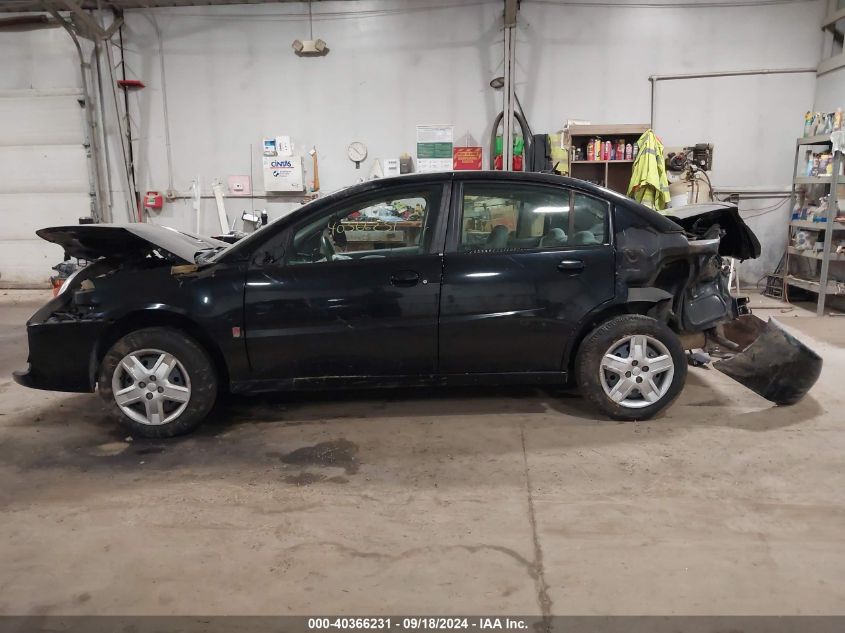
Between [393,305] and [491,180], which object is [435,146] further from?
[393,305]

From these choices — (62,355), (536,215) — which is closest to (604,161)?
(536,215)

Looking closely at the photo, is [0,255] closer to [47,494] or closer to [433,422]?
[47,494]

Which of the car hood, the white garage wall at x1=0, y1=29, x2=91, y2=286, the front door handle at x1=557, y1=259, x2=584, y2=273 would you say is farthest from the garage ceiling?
the front door handle at x1=557, y1=259, x2=584, y2=273

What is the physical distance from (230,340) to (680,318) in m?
2.82

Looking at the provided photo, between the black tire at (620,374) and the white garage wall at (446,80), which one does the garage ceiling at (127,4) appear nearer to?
the white garage wall at (446,80)

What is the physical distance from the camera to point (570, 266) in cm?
353

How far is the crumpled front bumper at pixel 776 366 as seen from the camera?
378 centimetres

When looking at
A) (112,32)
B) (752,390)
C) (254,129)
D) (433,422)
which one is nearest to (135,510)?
(433,422)

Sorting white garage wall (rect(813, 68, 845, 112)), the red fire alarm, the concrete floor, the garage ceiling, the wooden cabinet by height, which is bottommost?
the concrete floor

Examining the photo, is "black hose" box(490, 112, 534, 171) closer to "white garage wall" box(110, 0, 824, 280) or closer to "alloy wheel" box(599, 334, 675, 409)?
"white garage wall" box(110, 0, 824, 280)

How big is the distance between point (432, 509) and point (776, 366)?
256 centimetres

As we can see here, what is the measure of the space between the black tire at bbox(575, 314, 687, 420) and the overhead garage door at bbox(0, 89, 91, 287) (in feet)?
27.5

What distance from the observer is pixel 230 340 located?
3.50 metres

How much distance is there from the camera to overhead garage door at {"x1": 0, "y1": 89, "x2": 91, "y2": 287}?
29.2ft
